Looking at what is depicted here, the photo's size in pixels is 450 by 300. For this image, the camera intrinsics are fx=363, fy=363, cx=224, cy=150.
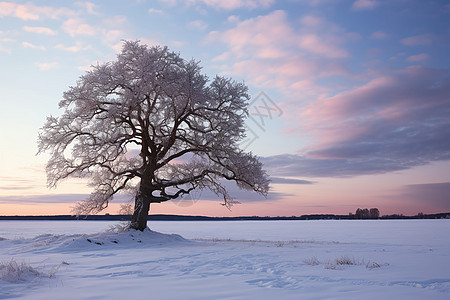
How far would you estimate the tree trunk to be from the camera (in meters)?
21.6

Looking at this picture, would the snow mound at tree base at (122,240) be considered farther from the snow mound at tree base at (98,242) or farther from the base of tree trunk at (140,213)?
the base of tree trunk at (140,213)

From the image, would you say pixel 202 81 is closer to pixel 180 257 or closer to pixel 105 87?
pixel 105 87

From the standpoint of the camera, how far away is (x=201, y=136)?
22.6m

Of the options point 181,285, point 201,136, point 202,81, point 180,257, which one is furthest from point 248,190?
point 181,285

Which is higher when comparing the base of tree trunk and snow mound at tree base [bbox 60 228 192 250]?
the base of tree trunk

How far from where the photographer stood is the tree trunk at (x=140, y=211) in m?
21.6

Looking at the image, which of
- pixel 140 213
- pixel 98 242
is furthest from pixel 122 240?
pixel 140 213

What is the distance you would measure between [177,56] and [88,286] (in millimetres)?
16260

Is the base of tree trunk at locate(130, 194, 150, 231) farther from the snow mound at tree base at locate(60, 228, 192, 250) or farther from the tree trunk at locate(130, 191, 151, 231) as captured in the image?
the snow mound at tree base at locate(60, 228, 192, 250)

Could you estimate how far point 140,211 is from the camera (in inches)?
863

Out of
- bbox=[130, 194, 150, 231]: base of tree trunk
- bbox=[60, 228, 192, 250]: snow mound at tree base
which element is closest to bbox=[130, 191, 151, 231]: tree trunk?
bbox=[130, 194, 150, 231]: base of tree trunk

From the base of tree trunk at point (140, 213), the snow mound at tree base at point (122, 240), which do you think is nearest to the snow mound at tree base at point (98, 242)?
the snow mound at tree base at point (122, 240)

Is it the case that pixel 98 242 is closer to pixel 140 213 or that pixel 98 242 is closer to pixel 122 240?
pixel 122 240

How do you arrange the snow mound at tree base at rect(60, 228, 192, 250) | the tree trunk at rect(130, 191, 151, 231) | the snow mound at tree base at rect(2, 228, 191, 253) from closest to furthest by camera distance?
the snow mound at tree base at rect(2, 228, 191, 253), the snow mound at tree base at rect(60, 228, 192, 250), the tree trunk at rect(130, 191, 151, 231)
